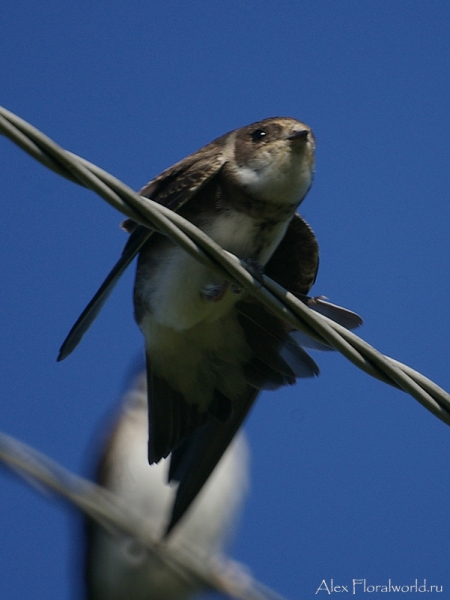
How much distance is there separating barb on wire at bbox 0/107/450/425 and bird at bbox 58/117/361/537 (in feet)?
2.32

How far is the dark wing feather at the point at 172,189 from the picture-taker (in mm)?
3193

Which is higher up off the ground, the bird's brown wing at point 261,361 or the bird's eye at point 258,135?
the bird's eye at point 258,135

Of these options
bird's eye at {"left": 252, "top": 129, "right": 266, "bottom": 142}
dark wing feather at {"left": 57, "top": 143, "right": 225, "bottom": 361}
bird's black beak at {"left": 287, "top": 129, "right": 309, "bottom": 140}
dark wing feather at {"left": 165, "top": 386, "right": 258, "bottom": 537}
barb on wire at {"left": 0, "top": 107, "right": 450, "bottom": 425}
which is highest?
bird's black beak at {"left": 287, "top": 129, "right": 309, "bottom": 140}

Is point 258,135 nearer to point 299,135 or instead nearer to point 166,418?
point 299,135

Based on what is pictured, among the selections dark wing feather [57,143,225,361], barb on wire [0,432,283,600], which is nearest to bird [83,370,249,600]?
barb on wire [0,432,283,600]

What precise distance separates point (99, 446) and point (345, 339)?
5166 millimetres

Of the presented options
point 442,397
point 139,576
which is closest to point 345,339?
point 442,397

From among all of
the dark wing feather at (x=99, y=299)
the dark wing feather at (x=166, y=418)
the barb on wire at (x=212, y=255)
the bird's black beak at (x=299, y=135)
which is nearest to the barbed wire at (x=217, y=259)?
the barb on wire at (x=212, y=255)

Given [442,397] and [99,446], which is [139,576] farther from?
[442,397]

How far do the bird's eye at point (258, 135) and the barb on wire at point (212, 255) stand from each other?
1.09 meters

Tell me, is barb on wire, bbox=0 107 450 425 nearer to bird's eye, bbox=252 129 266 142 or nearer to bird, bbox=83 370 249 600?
bird's eye, bbox=252 129 266 142

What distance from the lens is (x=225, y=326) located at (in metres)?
4.00

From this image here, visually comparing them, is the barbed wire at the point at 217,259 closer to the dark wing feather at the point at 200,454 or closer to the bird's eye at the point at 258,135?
the bird's eye at the point at 258,135

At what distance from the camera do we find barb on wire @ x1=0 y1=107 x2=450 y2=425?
219 cm
